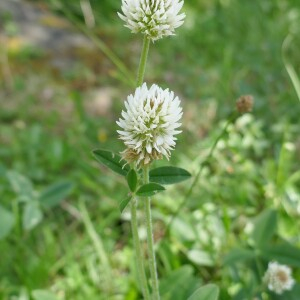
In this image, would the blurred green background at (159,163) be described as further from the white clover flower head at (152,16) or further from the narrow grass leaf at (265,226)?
the white clover flower head at (152,16)

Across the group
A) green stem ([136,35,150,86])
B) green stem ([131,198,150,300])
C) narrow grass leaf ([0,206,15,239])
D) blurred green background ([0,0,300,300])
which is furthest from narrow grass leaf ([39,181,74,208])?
green stem ([136,35,150,86])

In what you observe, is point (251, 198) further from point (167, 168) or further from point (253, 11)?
point (253, 11)

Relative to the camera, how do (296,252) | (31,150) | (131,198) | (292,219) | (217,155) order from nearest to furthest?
(131,198) → (296,252) → (292,219) → (217,155) → (31,150)

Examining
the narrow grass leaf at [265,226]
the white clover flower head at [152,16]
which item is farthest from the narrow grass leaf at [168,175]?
the narrow grass leaf at [265,226]

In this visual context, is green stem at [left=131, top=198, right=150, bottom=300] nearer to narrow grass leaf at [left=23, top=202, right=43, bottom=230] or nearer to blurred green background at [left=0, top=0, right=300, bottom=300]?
blurred green background at [left=0, top=0, right=300, bottom=300]

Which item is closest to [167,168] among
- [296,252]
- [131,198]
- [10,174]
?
[131,198]

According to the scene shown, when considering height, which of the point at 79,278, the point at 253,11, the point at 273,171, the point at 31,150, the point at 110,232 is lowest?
the point at 79,278
